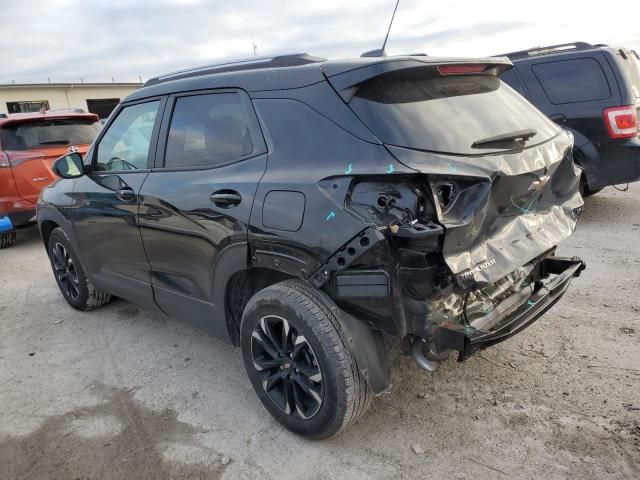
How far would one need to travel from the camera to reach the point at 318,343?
7.75ft

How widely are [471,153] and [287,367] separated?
1.39 meters

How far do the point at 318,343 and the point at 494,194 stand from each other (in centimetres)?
106

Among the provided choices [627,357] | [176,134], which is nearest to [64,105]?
[176,134]

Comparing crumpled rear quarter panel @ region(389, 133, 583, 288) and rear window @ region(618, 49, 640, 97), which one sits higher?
rear window @ region(618, 49, 640, 97)

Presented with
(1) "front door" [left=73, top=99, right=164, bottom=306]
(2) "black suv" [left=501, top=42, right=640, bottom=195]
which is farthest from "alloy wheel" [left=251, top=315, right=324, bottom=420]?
(2) "black suv" [left=501, top=42, right=640, bottom=195]

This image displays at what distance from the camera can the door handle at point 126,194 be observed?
132 inches

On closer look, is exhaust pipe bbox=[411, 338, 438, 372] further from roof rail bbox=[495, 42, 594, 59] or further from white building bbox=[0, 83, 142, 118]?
white building bbox=[0, 83, 142, 118]

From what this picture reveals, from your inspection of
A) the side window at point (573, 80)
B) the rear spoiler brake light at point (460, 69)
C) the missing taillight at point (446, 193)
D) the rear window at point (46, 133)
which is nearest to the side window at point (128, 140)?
the rear spoiler brake light at point (460, 69)

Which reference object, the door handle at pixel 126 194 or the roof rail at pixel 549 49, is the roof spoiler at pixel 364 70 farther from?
the roof rail at pixel 549 49

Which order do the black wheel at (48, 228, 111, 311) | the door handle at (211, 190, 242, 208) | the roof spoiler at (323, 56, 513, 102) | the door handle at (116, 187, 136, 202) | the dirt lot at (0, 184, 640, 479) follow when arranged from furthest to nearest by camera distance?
1. the black wheel at (48, 228, 111, 311)
2. the door handle at (116, 187, 136, 202)
3. the door handle at (211, 190, 242, 208)
4. the dirt lot at (0, 184, 640, 479)
5. the roof spoiler at (323, 56, 513, 102)

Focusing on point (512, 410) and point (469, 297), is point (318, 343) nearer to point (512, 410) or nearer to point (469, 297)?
point (469, 297)

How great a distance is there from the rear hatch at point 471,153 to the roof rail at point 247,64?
1.45 ft

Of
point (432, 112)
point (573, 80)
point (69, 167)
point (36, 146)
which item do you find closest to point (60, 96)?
point (36, 146)

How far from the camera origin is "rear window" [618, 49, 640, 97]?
5781mm
